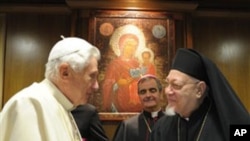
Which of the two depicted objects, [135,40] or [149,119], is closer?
[149,119]

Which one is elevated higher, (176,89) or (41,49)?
(41,49)

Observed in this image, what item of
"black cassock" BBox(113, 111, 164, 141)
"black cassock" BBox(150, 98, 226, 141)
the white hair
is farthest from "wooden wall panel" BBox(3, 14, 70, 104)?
the white hair

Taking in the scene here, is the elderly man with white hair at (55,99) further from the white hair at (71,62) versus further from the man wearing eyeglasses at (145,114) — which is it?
the man wearing eyeglasses at (145,114)

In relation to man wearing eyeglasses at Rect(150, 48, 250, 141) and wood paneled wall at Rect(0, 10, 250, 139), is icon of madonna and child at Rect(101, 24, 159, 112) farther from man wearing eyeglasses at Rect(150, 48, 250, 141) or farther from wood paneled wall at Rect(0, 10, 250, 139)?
man wearing eyeglasses at Rect(150, 48, 250, 141)

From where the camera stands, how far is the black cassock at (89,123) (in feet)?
15.8

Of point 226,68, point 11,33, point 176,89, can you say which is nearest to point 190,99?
point 176,89

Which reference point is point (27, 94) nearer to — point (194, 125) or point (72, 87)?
point (72, 87)

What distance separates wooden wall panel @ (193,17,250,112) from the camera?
6941 millimetres

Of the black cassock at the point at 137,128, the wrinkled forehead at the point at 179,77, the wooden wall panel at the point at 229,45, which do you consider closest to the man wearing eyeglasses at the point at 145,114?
the black cassock at the point at 137,128

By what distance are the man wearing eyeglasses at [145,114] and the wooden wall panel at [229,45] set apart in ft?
7.66

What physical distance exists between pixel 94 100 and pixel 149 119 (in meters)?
1.51

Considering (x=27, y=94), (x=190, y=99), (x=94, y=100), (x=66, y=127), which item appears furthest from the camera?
(x=94, y=100)

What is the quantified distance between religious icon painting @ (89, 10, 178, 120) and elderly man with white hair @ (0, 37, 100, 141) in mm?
3564

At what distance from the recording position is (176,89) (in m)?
3.25
